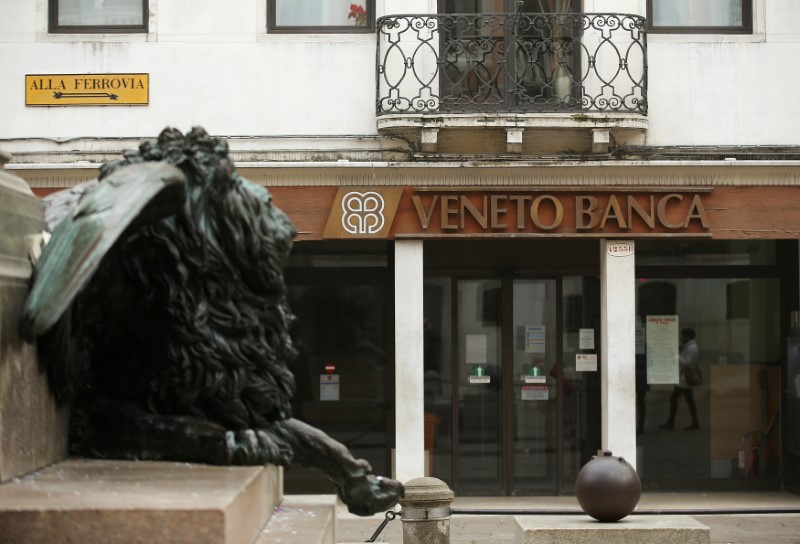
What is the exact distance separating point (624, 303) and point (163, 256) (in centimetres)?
1210

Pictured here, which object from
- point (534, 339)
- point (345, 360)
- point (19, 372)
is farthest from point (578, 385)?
point (19, 372)

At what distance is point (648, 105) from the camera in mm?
15914

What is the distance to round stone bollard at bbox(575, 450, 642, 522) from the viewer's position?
9.75m

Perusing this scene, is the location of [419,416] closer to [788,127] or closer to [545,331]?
[545,331]

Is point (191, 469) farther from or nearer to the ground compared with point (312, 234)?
nearer to the ground

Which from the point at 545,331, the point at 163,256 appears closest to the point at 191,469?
the point at 163,256

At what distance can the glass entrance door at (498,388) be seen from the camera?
16641mm

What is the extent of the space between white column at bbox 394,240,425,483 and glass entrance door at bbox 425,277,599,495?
0.83 meters

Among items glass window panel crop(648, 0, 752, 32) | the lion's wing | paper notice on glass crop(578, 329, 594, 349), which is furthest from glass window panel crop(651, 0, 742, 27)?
the lion's wing

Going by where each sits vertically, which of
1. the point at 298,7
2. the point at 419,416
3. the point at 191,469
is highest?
the point at 298,7

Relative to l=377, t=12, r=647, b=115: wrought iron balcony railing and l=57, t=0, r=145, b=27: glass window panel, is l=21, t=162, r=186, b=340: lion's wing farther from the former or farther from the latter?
l=57, t=0, r=145, b=27: glass window panel

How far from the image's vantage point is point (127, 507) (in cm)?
341

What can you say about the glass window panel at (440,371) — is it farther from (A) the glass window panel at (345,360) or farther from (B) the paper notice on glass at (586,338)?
(B) the paper notice on glass at (586,338)

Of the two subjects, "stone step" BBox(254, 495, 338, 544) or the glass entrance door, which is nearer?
"stone step" BBox(254, 495, 338, 544)
